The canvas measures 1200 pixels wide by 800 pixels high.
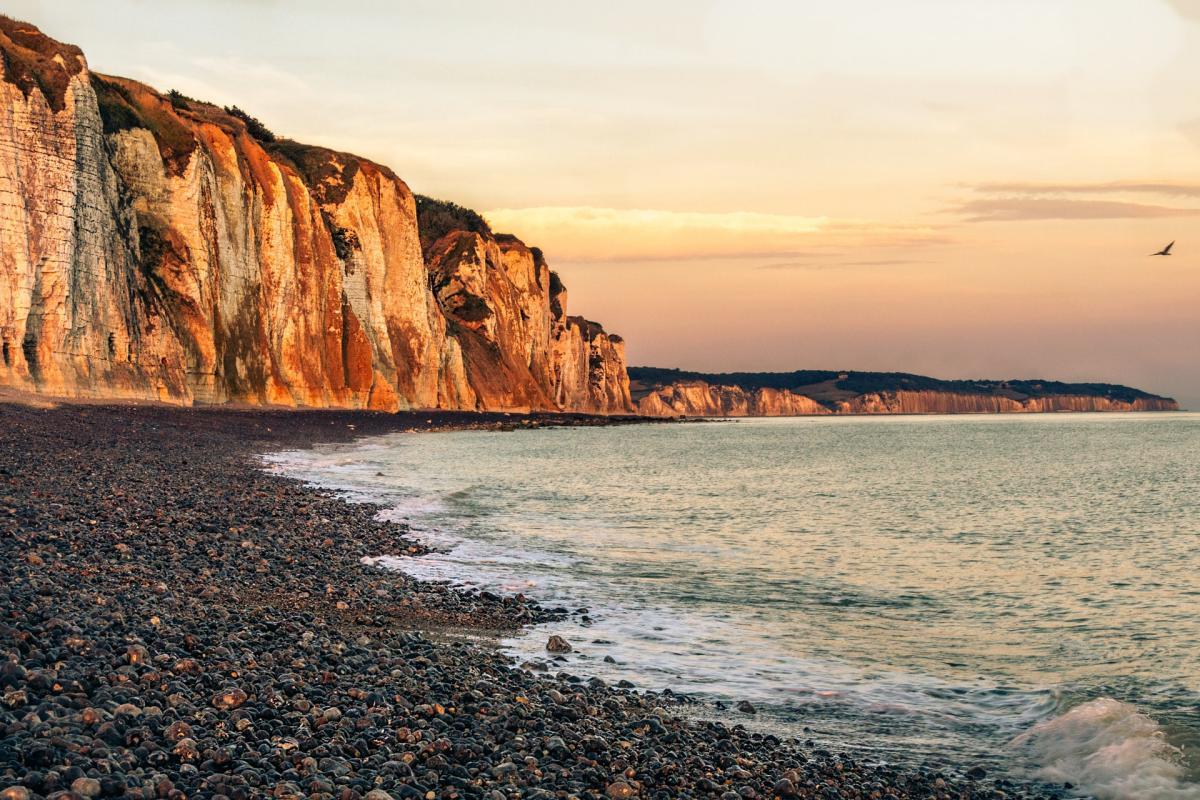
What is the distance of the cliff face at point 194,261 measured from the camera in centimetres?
3444

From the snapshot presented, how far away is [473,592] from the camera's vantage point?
12.5m

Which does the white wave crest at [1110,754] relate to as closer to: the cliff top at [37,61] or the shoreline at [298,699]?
the shoreline at [298,699]

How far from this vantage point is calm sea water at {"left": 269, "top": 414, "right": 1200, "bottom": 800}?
7992 mm

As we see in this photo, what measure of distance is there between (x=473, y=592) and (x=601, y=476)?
23463mm

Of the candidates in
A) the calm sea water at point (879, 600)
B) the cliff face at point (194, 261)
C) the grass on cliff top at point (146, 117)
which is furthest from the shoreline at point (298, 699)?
the grass on cliff top at point (146, 117)

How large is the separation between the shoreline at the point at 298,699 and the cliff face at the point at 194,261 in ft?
82.7

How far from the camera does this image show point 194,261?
47.3 meters

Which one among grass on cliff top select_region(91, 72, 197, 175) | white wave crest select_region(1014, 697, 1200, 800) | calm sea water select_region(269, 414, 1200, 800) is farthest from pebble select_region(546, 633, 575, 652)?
grass on cliff top select_region(91, 72, 197, 175)

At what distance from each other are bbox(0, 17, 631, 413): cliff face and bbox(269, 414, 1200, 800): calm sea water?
38.3 ft

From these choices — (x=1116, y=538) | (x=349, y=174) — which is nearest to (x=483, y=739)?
(x=1116, y=538)

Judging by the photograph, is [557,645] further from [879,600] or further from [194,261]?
[194,261]

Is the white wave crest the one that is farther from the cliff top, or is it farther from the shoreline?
the cliff top

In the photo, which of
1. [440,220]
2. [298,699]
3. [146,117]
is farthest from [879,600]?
[440,220]

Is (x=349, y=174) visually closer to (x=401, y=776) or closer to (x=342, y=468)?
(x=342, y=468)
